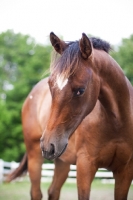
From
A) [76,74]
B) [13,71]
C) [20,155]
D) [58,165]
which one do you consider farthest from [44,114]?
[13,71]

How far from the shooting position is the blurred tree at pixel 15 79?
81.9 feet

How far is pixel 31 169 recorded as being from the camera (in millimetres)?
6387

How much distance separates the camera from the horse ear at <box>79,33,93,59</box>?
147 inches

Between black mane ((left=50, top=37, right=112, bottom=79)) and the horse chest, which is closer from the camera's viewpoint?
black mane ((left=50, top=37, right=112, bottom=79))

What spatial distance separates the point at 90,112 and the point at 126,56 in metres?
20.6

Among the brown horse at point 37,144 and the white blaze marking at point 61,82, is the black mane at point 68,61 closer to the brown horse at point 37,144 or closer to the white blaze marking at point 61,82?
the white blaze marking at point 61,82

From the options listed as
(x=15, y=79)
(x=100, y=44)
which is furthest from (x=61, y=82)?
(x=15, y=79)

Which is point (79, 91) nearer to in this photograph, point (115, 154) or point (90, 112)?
point (90, 112)

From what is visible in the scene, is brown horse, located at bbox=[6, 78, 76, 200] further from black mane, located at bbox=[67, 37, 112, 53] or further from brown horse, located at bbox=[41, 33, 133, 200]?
black mane, located at bbox=[67, 37, 112, 53]

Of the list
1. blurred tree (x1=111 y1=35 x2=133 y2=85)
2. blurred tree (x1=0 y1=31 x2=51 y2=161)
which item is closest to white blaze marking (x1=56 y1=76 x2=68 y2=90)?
blurred tree (x1=111 y1=35 x2=133 y2=85)

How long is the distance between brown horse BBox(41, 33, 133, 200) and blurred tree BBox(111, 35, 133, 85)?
17573mm

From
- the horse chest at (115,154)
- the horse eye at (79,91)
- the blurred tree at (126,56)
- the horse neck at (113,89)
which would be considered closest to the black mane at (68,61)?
the horse eye at (79,91)

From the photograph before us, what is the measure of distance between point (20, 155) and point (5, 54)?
9893mm

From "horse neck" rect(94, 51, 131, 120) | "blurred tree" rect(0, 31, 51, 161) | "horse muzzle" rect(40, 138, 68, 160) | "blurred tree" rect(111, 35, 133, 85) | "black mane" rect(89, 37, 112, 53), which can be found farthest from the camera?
"blurred tree" rect(0, 31, 51, 161)
